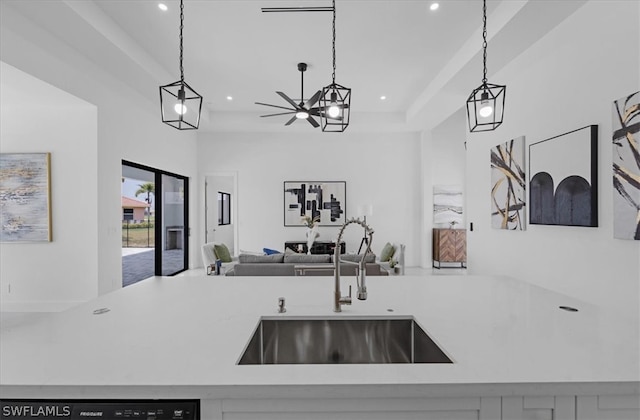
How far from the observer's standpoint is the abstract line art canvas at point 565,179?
2465 millimetres

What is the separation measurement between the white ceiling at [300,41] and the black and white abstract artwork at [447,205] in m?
2.15

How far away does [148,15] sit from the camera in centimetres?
317

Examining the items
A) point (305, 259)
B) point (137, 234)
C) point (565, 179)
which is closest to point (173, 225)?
point (137, 234)

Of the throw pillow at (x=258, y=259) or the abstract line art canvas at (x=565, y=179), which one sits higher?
the abstract line art canvas at (x=565, y=179)

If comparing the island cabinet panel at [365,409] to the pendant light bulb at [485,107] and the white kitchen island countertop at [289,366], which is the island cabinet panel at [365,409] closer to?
the white kitchen island countertop at [289,366]

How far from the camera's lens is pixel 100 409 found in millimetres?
824

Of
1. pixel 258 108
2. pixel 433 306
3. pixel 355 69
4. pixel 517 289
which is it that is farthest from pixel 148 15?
pixel 517 289

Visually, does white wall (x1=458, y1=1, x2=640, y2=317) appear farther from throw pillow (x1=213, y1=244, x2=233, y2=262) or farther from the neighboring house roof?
the neighboring house roof

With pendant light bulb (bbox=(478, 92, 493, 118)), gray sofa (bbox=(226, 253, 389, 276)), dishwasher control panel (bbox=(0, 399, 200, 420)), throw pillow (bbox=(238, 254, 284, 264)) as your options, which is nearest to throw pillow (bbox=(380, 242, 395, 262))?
gray sofa (bbox=(226, 253, 389, 276))

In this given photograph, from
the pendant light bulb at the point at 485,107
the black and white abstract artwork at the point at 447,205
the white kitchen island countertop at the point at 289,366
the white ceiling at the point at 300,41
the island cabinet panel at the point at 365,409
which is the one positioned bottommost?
the island cabinet panel at the point at 365,409

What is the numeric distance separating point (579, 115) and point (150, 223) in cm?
586

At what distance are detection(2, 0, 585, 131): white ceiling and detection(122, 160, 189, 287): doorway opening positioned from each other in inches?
57.0

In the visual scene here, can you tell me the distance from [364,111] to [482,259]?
3.60 metres

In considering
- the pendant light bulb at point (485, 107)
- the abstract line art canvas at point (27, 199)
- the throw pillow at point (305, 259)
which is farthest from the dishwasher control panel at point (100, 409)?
the abstract line art canvas at point (27, 199)
